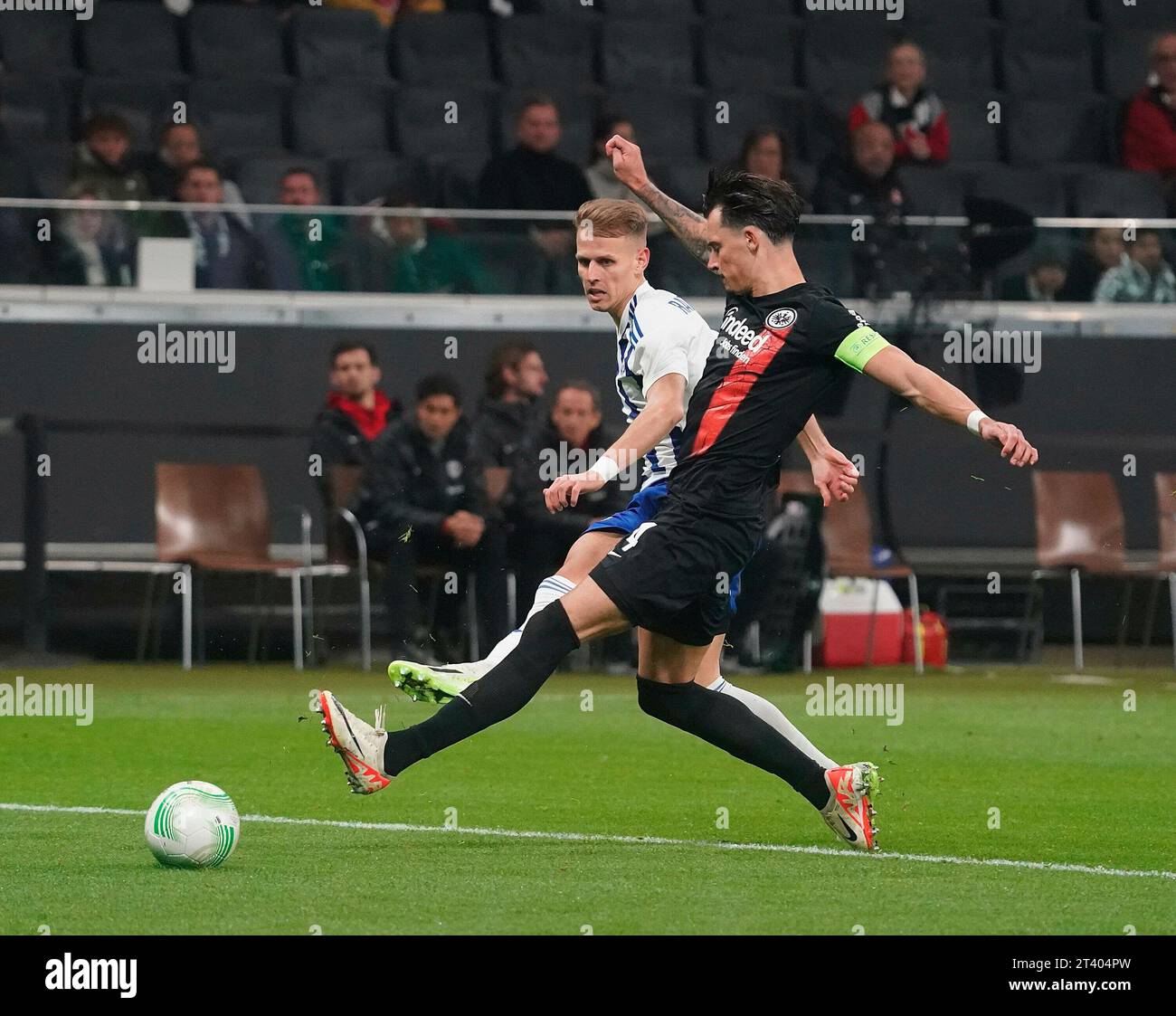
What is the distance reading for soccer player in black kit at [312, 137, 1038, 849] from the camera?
259 inches

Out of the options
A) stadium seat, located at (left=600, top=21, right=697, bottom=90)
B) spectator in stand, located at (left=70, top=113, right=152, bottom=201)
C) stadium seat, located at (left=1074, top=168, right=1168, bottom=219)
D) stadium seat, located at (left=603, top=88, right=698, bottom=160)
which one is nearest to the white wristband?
spectator in stand, located at (left=70, top=113, right=152, bottom=201)

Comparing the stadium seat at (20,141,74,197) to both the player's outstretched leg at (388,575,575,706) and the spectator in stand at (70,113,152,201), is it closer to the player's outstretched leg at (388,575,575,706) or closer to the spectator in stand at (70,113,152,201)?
the spectator in stand at (70,113,152,201)

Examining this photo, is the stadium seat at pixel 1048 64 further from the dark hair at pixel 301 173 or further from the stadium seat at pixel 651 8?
the dark hair at pixel 301 173

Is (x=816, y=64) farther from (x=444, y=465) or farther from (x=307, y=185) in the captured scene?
(x=444, y=465)

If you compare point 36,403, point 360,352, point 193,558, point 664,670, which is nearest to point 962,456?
point 360,352

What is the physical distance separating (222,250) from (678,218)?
7.73 m

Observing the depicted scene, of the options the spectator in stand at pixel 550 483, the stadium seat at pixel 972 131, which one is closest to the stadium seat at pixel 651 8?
the stadium seat at pixel 972 131

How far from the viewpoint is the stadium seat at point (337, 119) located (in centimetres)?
1733

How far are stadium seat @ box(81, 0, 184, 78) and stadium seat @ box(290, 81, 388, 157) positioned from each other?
1053mm

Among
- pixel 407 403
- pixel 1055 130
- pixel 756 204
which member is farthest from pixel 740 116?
pixel 756 204

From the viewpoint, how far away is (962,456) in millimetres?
15953

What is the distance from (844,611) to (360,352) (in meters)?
3.83

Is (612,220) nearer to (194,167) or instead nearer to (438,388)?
(438,388)

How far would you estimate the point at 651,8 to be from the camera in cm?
1875
